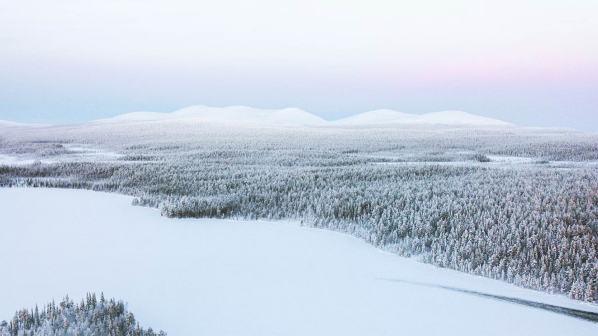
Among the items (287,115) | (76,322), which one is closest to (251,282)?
(76,322)

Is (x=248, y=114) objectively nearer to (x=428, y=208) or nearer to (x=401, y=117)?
(x=401, y=117)

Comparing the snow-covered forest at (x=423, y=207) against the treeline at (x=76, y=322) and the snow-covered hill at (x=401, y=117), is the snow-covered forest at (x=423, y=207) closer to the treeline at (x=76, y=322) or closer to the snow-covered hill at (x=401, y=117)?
the treeline at (x=76, y=322)

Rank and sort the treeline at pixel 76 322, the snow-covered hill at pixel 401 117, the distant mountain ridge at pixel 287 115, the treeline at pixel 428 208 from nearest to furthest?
the treeline at pixel 76 322, the treeline at pixel 428 208, the snow-covered hill at pixel 401 117, the distant mountain ridge at pixel 287 115

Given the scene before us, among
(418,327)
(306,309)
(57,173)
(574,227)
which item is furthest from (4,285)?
(57,173)

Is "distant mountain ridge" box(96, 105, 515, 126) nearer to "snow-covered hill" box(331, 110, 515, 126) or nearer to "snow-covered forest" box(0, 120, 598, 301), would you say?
"snow-covered hill" box(331, 110, 515, 126)

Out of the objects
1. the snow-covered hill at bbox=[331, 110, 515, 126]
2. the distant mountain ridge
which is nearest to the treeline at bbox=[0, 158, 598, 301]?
the snow-covered hill at bbox=[331, 110, 515, 126]

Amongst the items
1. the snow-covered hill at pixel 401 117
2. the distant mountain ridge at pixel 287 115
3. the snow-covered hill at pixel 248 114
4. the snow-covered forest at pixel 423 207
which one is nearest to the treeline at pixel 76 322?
the snow-covered forest at pixel 423 207
